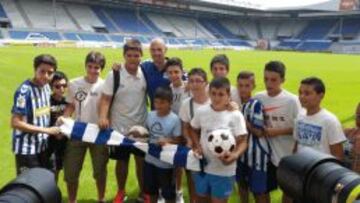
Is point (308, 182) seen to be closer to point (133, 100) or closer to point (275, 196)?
point (133, 100)

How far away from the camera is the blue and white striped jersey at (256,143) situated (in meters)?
4.65

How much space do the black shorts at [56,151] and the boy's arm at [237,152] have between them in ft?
6.30

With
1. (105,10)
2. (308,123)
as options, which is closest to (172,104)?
(308,123)

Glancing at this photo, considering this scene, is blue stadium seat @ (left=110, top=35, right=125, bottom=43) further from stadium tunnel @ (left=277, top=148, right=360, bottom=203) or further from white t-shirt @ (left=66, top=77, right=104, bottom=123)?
stadium tunnel @ (left=277, top=148, right=360, bottom=203)

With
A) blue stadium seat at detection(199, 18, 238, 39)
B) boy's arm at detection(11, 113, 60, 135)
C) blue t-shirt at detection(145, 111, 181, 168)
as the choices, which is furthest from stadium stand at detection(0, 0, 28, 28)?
blue t-shirt at detection(145, 111, 181, 168)

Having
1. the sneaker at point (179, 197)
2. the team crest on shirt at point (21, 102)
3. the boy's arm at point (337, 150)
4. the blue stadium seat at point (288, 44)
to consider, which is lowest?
the sneaker at point (179, 197)

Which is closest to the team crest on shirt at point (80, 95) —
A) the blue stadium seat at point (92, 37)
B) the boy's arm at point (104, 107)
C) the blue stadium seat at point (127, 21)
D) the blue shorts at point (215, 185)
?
the boy's arm at point (104, 107)

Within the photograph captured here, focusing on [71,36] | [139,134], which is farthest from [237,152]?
[71,36]

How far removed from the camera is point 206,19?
261ft

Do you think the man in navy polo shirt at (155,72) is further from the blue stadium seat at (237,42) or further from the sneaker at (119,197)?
the blue stadium seat at (237,42)

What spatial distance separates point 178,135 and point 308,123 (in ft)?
4.18

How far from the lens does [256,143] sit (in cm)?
470

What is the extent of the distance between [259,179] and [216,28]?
244 ft

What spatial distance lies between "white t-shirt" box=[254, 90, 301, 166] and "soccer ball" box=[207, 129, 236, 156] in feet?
2.17
